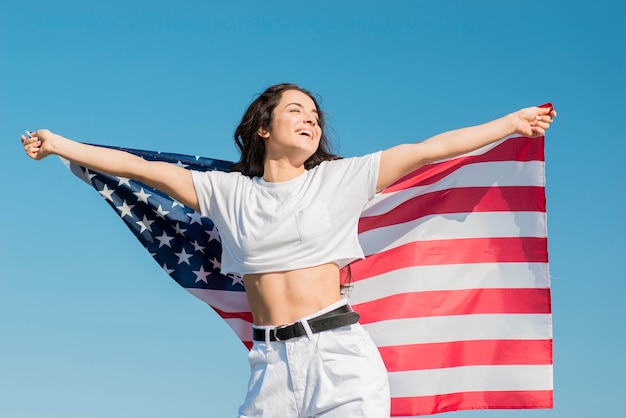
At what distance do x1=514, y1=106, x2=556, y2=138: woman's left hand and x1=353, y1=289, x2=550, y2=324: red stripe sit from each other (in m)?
2.02

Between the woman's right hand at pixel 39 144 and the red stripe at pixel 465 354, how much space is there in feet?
11.8

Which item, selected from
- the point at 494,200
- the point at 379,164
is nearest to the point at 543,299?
the point at 494,200

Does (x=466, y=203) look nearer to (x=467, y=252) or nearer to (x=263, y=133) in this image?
(x=467, y=252)

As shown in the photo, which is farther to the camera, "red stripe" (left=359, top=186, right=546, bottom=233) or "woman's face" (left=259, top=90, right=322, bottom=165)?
"red stripe" (left=359, top=186, right=546, bottom=233)

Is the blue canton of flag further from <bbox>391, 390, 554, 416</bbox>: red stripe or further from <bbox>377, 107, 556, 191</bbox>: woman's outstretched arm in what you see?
<bbox>377, 107, 556, 191</bbox>: woman's outstretched arm

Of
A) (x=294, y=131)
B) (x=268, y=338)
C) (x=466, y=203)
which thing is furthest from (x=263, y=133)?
(x=466, y=203)

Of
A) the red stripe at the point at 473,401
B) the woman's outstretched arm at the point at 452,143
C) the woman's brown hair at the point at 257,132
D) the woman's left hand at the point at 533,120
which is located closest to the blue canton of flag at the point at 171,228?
the woman's brown hair at the point at 257,132

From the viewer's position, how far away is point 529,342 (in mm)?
8742

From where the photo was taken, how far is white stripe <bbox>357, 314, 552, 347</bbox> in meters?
8.78

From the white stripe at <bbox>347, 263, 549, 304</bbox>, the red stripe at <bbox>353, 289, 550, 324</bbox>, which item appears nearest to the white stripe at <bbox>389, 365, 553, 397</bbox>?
the red stripe at <bbox>353, 289, 550, 324</bbox>

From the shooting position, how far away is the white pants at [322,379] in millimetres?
6457

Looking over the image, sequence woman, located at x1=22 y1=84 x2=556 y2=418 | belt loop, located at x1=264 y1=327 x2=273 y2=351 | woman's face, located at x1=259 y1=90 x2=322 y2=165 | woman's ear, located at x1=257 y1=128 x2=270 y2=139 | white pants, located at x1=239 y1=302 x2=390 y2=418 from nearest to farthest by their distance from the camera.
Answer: white pants, located at x1=239 y1=302 x2=390 y2=418, woman, located at x1=22 y1=84 x2=556 y2=418, belt loop, located at x1=264 y1=327 x2=273 y2=351, woman's face, located at x1=259 y1=90 x2=322 y2=165, woman's ear, located at x1=257 y1=128 x2=270 y2=139

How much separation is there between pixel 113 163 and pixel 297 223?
5.01ft

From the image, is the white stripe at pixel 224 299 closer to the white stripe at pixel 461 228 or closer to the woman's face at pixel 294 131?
the white stripe at pixel 461 228
